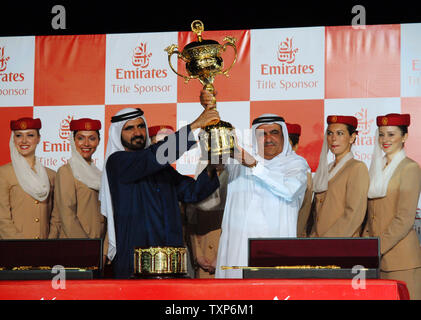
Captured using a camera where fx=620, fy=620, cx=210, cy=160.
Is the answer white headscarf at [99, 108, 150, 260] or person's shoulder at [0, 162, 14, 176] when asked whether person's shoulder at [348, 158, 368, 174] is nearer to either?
white headscarf at [99, 108, 150, 260]

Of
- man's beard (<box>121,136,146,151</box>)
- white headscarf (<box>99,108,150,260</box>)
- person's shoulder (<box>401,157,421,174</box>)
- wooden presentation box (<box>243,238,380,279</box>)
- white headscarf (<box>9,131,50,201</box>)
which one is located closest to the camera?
wooden presentation box (<box>243,238,380,279</box>)

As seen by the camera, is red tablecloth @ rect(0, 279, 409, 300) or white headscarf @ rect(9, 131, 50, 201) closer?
red tablecloth @ rect(0, 279, 409, 300)

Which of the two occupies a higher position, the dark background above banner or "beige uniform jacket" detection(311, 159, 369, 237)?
the dark background above banner

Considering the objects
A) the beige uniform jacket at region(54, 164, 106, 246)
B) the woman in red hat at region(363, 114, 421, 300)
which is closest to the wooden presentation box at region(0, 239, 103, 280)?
the beige uniform jacket at region(54, 164, 106, 246)

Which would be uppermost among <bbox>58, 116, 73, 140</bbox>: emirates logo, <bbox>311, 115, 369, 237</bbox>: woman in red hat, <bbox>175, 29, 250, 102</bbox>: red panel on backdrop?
<bbox>175, 29, 250, 102</bbox>: red panel on backdrop

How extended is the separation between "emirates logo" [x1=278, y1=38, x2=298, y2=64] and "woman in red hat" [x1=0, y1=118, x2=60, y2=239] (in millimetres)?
1918

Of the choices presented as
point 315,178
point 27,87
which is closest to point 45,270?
point 315,178

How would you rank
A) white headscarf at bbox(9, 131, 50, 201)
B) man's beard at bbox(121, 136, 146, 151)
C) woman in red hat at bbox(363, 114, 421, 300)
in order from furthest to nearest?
white headscarf at bbox(9, 131, 50, 201)
woman in red hat at bbox(363, 114, 421, 300)
man's beard at bbox(121, 136, 146, 151)

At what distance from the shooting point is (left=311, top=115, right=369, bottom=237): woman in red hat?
426cm

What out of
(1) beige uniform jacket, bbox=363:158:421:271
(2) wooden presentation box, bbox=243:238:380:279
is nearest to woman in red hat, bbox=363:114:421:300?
(1) beige uniform jacket, bbox=363:158:421:271

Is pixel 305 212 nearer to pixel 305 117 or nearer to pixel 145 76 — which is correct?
pixel 305 117

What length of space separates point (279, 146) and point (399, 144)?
876mm

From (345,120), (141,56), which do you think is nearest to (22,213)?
(141,56)

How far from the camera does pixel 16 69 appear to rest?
4.88 meters
